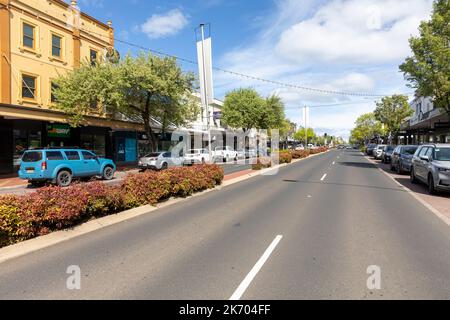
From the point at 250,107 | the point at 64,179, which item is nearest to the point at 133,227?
the point at 64,179

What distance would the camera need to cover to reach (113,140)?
91.4 feet

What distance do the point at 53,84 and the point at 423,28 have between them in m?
24.3

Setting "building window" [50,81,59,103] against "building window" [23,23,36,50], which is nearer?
"building window" [23,23,36,50]

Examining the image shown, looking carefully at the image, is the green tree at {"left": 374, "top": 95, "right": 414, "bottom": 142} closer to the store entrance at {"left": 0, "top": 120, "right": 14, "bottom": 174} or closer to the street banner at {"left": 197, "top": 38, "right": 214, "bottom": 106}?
the street banner at {"left": 197, "top": 38, "right": 214, "bottom": 106}

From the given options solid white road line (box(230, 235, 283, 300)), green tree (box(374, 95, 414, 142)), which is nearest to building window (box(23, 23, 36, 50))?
solid white road line (box(230, 235, 283, 300))

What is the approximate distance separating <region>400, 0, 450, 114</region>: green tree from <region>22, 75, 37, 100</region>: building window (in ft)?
78.8

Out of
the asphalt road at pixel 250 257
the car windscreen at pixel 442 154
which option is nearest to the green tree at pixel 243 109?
the car windscreen at pixel 442 154

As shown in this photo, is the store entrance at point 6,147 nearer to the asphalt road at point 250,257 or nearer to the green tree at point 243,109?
the asphalt road at point 250,257

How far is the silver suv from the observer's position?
442 inches

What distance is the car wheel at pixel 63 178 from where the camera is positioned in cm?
1520

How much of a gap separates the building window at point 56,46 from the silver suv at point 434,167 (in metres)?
22.8

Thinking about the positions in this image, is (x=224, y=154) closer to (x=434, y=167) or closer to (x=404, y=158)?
(x=404, y=158)

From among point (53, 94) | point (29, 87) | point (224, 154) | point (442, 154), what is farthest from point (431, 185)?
point (224, 154)
